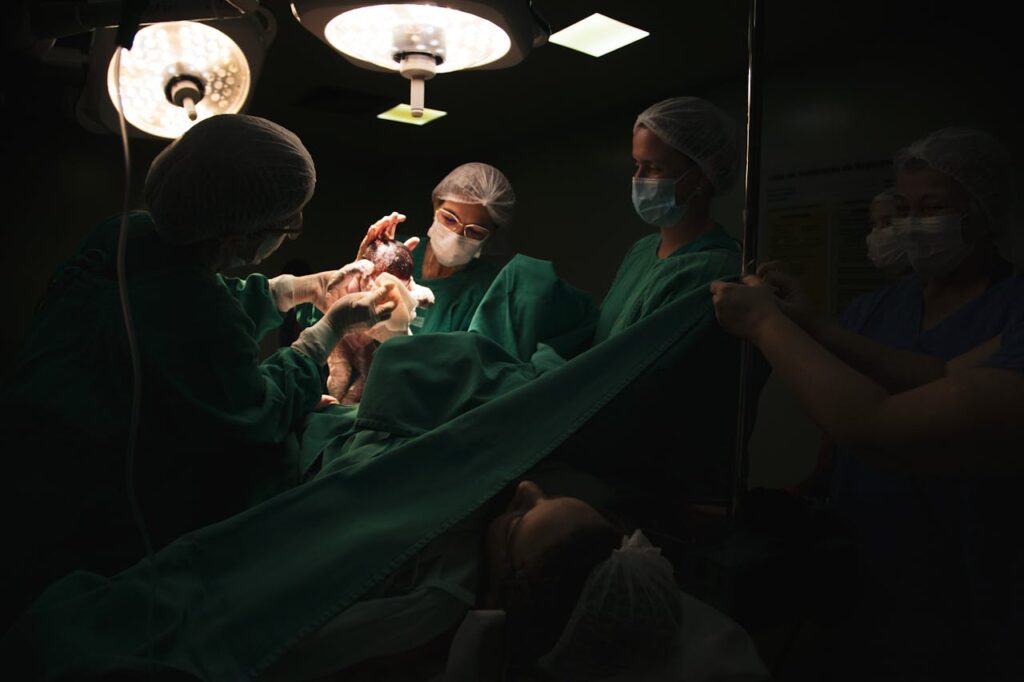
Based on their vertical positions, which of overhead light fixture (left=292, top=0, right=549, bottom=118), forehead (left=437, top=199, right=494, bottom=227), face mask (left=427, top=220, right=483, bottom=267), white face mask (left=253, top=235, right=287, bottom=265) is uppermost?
overhead light fixture (left=292, top=0, right=549, bottom=118)

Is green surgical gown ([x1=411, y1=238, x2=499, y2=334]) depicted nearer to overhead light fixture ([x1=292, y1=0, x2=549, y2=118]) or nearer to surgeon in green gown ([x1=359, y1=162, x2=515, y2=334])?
surgeon in green gown ([x1=359, y1=162, x2=515, y2=334])

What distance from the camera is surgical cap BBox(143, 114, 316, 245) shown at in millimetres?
1213

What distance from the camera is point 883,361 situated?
1.11 metres

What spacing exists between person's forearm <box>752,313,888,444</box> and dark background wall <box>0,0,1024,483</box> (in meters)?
1.57

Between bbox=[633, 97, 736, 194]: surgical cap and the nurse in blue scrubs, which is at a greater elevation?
bbox=[633, 97, 736, 194]: surgical cap

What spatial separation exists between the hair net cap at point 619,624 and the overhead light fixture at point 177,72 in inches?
48.0

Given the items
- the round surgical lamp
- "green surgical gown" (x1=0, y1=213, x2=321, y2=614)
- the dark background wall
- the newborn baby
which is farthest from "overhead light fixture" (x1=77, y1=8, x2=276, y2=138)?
the newborn baby

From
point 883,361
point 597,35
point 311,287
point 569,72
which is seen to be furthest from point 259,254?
point 569,72

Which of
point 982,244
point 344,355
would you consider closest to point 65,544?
point 344,355

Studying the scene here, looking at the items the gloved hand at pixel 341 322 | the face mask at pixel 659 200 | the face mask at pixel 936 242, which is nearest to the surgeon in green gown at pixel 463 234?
the gloved hand at pixel 341 322

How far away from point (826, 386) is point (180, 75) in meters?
1.37

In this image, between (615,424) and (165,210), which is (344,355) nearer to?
(165,210)

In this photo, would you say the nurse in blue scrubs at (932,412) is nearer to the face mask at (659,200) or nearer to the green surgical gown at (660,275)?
the green surgical gown at (660,275)

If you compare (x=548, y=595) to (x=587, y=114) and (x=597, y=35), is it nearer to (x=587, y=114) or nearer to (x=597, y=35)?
(x=597, y=35)
